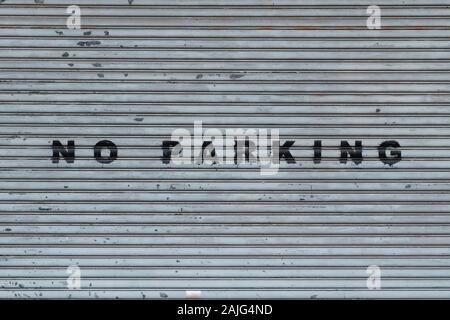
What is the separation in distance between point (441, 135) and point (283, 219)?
3.96 feet

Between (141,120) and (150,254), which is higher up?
(141,120)

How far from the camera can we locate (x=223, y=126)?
479 cm

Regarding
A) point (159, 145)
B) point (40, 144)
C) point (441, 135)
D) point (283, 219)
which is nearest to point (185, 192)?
point (159, 145)

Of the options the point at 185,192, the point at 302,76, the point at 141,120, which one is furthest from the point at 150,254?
the point at 302,76

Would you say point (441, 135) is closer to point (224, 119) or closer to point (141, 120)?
point (224, 119)

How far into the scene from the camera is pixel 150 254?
4.78 meters

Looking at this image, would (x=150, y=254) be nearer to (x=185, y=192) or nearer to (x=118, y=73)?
(x=185, y=192)

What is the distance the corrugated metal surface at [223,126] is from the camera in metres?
4.76

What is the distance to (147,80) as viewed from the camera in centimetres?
477

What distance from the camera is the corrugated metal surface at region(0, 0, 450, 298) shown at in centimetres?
476

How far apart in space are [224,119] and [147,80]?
1.91 feet
